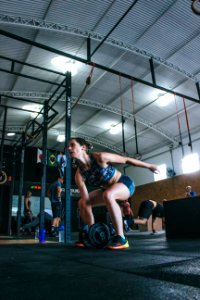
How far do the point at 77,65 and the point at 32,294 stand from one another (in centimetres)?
667

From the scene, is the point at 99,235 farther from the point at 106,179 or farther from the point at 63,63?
the point at 63,63

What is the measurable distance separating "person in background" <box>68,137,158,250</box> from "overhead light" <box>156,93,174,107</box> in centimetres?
666

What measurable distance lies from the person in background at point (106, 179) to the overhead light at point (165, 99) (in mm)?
6665

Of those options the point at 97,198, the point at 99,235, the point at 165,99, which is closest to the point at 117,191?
the point at 97,198

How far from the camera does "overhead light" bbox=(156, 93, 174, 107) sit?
8.25 meters

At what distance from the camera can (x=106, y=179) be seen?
2.08 meters

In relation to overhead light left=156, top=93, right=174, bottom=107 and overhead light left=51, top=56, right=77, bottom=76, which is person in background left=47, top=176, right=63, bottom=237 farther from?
overhead light left=156, top=93, right=174, bottom=107

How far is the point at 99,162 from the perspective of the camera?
2004 mm

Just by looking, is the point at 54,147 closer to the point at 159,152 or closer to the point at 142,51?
the point at 159,152

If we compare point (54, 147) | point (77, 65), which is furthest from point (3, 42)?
point (54, 147)

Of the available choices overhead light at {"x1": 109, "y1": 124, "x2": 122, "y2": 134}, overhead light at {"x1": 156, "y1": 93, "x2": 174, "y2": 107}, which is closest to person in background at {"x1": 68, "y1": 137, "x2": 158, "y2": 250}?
overhead light at {"x1": 156, "y1": 93, "x2": 174, "y2": 107}

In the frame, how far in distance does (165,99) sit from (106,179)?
6975 millimetres

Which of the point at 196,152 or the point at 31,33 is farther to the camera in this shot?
the point at 196,152

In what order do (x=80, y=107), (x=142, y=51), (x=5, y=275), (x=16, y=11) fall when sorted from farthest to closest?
(x=80, y=107)
(x=142, y=51)
(x=16, y=11)
(x=5, y=275)
